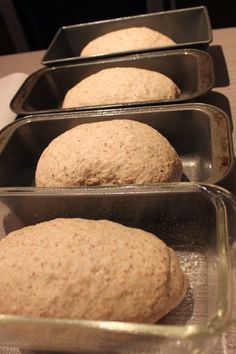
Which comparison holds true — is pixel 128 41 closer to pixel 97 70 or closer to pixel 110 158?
pixel 97 70

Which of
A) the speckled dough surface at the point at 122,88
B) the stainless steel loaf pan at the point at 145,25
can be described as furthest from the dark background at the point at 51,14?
the speckled dough surface at the point at 122,88

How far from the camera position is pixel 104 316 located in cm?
55

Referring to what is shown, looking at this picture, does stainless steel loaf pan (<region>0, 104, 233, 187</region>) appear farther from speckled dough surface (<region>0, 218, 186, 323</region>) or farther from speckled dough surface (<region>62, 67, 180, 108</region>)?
speckled dough surface (<region>0, 218, 186, 323</region>)

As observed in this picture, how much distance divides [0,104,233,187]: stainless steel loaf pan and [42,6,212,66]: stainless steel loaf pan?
419mm

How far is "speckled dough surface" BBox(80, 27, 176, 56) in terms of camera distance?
1.28 metres

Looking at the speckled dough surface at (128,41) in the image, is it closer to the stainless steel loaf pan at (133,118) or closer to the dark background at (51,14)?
the stainless steel loaf pan at (133,118)

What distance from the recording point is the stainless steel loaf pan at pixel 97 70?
1.08 meters

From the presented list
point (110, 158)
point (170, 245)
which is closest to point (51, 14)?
point (110, 158)

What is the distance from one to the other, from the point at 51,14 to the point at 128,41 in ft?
4.26

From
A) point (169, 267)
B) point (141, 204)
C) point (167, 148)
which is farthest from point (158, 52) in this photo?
point (169, 267)

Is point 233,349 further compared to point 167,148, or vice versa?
point 167,148

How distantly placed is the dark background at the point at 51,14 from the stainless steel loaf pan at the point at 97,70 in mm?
1093

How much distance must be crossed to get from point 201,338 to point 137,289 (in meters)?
0.14

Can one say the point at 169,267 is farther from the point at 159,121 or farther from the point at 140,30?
the point at 140,30
